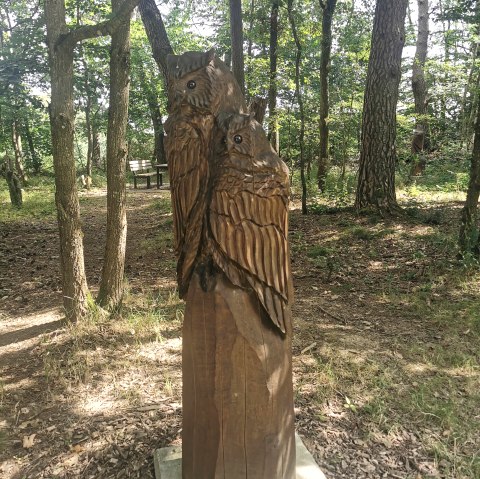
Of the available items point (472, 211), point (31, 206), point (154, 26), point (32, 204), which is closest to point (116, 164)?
point (154, 26)

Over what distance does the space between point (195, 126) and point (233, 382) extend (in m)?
1.16

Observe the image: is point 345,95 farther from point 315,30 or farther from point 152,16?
point 152,16

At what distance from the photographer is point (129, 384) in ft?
12.4

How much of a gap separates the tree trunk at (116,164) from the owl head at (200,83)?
2909 millimetres

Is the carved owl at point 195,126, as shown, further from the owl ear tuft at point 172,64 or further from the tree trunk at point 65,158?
the tree trunk at point 65,158

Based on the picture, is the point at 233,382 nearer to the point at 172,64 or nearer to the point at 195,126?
the point at 195,126

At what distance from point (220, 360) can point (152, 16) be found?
5.77 meters

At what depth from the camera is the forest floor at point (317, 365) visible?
2.96 metres

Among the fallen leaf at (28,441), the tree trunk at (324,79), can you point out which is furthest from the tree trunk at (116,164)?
the tree trunk at (324,79)

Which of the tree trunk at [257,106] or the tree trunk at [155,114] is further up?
the tree trunk at [155,114]

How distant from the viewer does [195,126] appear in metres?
1.96

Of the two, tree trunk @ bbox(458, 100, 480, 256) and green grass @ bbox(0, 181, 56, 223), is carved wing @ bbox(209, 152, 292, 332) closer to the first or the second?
tree trunk @ bbox(458, 100, 480, 256)

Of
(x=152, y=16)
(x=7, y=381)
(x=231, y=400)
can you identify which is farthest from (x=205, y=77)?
(x=152, y=16)

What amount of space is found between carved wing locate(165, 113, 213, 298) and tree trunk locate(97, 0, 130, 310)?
2908 mm
